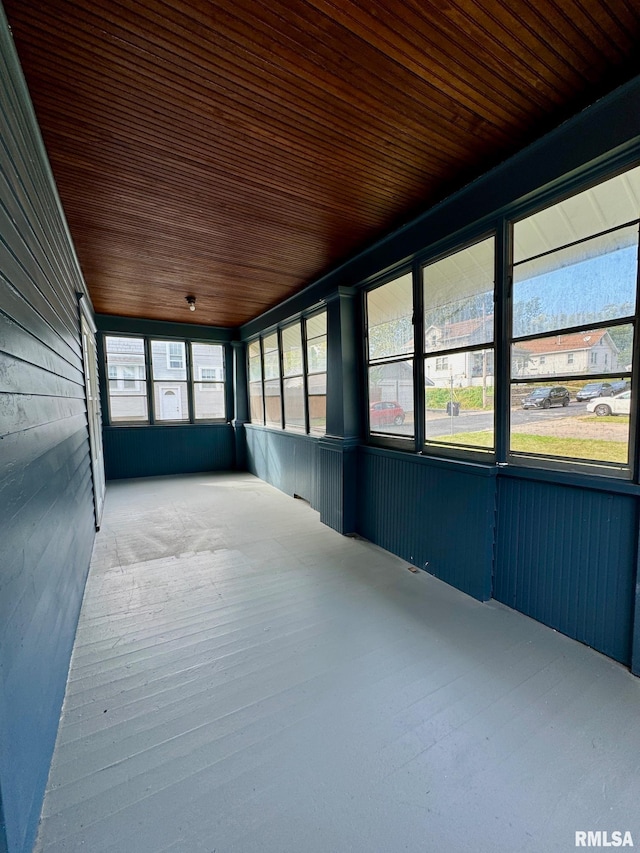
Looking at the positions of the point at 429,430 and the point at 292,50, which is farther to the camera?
the point at 429,430

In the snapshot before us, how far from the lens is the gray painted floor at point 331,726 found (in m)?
1.25

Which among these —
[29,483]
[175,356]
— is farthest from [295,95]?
[175,356]

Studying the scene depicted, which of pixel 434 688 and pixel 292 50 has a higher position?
pixel 292 50

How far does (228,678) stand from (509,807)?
1.34 metres

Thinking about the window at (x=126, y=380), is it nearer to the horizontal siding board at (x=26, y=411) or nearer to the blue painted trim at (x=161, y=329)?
the blue painted trim at (x=161, y=329)

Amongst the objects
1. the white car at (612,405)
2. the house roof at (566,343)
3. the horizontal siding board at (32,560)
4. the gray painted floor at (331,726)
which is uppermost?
the house roof at (566,343)

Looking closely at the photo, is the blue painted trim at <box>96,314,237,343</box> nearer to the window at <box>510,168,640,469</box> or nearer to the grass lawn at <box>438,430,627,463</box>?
the grass lawn at <box>438,430,627,463</box>

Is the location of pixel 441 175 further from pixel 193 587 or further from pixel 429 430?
pixel 193 587

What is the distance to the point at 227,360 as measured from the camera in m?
7.83

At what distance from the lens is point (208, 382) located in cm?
774

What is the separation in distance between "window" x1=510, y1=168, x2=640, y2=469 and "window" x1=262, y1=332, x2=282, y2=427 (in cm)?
428

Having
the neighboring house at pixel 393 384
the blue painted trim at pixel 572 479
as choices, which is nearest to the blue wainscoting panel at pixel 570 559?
the blue painted trim at pixel 572 479

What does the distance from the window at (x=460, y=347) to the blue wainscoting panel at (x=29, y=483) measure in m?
2.70

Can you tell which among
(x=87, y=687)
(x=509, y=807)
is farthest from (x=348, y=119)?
(x=87, y=687)
